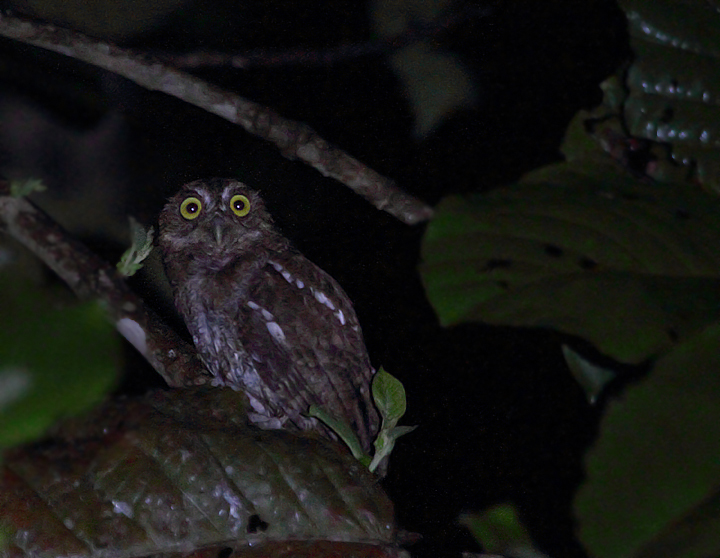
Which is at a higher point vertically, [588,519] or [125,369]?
[125,369]

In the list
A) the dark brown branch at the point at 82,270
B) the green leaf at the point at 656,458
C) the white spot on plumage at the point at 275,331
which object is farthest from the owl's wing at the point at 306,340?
the green leaf at the point at 656,458

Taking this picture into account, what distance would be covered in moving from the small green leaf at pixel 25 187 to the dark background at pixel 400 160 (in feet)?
0.09

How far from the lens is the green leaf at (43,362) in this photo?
1.60ft

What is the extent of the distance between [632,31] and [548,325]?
388 millimetres

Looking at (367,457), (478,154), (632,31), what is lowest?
(367,457)

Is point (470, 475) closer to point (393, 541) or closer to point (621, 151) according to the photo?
point (393, 541)

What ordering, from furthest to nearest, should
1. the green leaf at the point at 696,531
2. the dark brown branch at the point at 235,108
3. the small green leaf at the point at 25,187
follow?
the dark brown branch at the point at 235,108 < the small green leaf at the point at 25,187 < the green leaf at the point at 696,531

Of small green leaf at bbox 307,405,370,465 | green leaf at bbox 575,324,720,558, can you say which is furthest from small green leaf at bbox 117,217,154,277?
green leaf at bbox 575,324,720,558

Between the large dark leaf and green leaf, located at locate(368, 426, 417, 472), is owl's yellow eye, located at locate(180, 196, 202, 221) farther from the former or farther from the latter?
green leaf, located at locate(368, 426, 417, 472)

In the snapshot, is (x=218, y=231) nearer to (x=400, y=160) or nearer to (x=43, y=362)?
(x=400, y=160)

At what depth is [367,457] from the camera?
2.62ft

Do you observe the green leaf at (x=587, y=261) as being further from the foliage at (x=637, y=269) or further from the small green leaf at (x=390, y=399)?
the small green leaf at (x=390, y=399)

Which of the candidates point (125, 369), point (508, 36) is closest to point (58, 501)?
point (125, 369)

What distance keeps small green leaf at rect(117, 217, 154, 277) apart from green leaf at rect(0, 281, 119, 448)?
17cm
